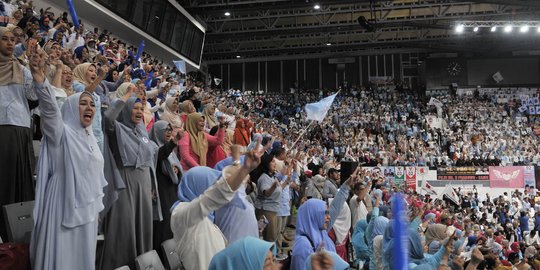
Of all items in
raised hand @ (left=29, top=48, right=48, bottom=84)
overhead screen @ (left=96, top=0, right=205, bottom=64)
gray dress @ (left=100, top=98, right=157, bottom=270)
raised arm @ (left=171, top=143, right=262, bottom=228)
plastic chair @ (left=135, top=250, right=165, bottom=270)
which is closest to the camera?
raised arm @ (left=171, top=143, right=262, bottom=228)

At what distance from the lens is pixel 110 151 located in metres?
3.06

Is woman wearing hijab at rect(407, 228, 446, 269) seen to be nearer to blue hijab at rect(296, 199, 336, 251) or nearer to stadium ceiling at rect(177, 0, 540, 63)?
blue hijab at rect(296, 199, 336, 251)

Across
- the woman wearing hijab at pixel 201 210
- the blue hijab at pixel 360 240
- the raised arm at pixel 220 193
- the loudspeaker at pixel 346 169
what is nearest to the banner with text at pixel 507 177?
the loudspeaker at pixel 346 169

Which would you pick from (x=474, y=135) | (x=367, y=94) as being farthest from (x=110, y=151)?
(x=367, y=94)

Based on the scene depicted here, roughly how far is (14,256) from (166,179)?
160cm

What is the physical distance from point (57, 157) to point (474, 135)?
19.6 m

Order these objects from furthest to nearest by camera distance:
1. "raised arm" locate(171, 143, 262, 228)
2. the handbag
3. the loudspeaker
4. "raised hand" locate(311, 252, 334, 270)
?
the loudspeaker, the handbag, "raised arm" locate(171, 143, 262, 228), "raised hand" locate(311, 252, 334, 270)

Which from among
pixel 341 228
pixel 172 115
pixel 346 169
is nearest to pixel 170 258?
pixel 172 115

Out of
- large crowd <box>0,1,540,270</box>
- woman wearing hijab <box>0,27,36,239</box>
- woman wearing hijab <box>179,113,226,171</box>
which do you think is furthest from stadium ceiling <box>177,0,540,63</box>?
woman wearing hijab <box>0,27,36,239</box>

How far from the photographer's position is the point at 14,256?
211 centimetres

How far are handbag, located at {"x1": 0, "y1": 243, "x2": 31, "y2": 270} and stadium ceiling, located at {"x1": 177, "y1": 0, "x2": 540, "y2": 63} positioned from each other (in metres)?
15.1

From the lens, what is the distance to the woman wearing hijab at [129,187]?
9.40ft

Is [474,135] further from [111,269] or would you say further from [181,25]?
[111,269]

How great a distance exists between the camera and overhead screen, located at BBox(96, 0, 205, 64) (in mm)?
12711
